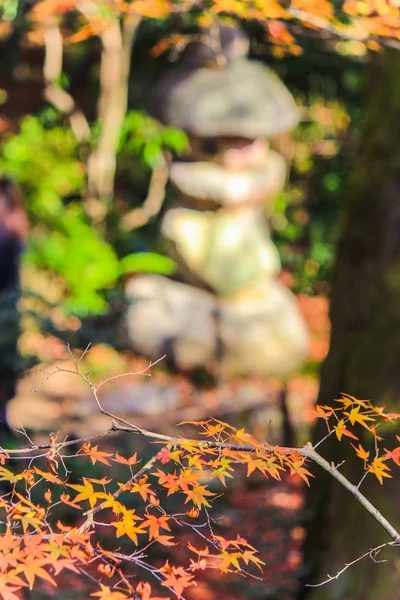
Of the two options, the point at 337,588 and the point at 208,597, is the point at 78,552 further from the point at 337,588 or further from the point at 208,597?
the point at 208,597

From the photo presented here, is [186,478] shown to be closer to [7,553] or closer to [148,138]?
[7,553]

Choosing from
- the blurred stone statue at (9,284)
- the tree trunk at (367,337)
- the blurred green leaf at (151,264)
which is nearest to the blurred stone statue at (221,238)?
the blurred green leaf at (151,264)

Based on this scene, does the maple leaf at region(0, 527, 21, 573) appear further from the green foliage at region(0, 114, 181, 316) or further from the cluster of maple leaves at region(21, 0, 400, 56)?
the green foliage at region(0, 114, 181, 316)

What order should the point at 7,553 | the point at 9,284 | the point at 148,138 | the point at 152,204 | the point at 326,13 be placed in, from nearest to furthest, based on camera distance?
the point at 7,553 < the point at 326,13 < the point at 9,284 < the point at 148,138 < the point at 152,204

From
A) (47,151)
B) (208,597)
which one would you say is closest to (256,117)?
(47,151)

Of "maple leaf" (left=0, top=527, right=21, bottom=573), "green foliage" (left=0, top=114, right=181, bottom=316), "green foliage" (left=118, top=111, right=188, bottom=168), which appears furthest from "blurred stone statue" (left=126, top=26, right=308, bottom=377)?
"maple leaf" (left=0, top=527, right=21, bottom=573)

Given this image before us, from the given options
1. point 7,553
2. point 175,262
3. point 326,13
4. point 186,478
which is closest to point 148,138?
point 175,262
